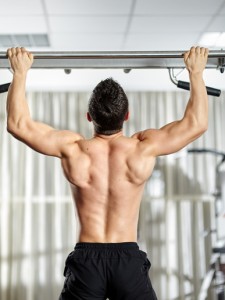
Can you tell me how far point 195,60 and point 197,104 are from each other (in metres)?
0.17

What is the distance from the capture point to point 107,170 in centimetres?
179

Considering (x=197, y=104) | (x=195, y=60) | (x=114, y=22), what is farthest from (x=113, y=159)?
(x=114, y=22)

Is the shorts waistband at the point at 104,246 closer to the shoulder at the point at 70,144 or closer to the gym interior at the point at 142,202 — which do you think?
the shoulder at the point at 70,144

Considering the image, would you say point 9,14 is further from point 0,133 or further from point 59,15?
point 0,133

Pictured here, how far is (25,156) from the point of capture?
17.0 ft

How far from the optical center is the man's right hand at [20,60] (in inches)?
68.4

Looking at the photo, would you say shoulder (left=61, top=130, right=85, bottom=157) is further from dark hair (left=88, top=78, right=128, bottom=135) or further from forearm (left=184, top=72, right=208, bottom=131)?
forearm (left=184, top=72, right=208, bottom=131)

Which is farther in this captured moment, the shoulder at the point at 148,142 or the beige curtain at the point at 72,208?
the beige curtain at the point at 72,208

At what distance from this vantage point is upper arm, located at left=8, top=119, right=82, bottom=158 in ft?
5.62

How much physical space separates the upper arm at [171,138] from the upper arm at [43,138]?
0.31 m

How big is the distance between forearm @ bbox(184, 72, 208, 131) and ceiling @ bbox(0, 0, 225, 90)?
5.30 ft

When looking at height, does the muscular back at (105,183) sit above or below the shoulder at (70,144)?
below

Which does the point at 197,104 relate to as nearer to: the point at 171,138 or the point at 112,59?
the point at 171,138

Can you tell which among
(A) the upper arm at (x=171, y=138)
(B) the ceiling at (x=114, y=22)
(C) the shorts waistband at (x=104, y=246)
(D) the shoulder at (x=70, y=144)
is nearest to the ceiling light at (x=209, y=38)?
(B) the ceiling at (x=114, y=22)
